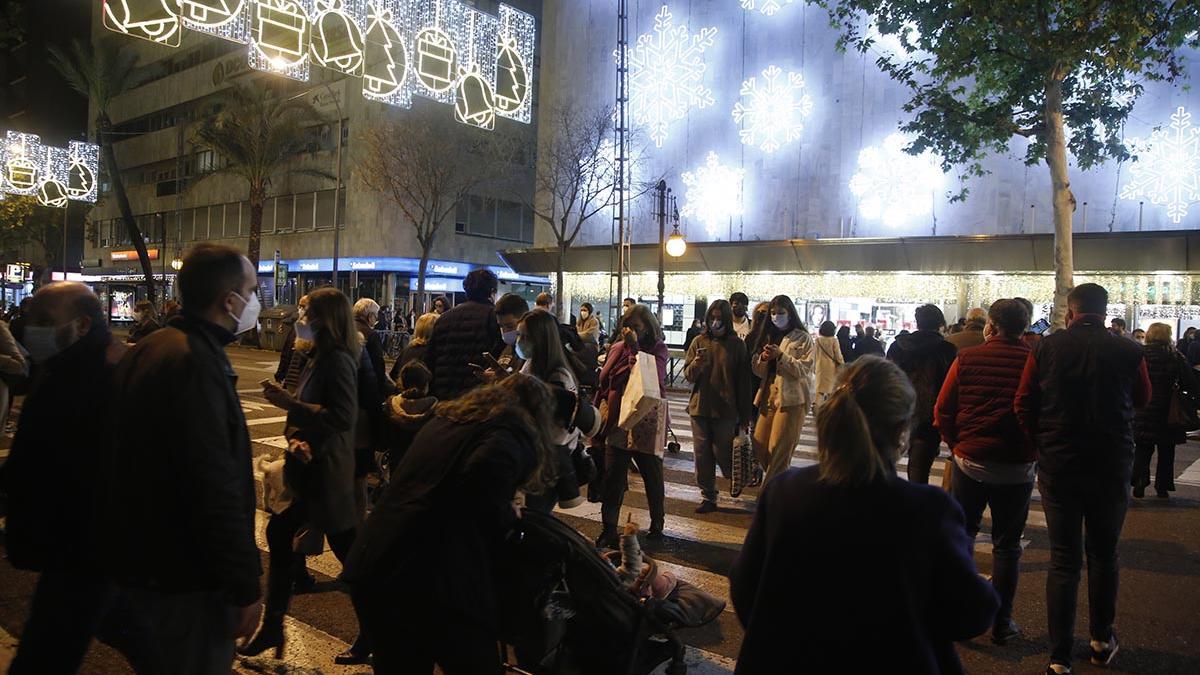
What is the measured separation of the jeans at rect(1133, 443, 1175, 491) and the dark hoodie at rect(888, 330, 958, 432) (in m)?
4.02

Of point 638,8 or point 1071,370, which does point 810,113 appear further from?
point 1071,370

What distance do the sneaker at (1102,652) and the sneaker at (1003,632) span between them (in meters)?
0.41

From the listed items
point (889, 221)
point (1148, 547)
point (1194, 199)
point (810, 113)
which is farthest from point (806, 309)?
point (1148, 547)

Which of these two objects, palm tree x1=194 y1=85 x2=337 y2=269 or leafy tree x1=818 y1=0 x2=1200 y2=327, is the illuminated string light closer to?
leafy tree x1=818 y1=0 x2=1200 y2=327

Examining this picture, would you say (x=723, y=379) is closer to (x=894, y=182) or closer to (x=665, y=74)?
(x=894, y=182)

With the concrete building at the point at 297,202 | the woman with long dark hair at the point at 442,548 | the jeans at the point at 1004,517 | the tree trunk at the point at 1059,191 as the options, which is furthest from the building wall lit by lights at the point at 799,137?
the woman with long dark hair at the point at 442,548

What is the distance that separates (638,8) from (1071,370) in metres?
28.9

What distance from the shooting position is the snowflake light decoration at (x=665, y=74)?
93.0 ft

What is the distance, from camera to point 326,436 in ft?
13.8

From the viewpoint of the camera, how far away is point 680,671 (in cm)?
371

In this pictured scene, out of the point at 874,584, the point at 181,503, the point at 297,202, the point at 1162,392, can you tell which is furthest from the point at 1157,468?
the point at 297,202

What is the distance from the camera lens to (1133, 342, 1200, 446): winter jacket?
8.60 m

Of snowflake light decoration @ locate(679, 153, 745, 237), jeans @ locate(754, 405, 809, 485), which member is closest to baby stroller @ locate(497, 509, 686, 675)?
jeans @ locate(754, 405, 809, 485)

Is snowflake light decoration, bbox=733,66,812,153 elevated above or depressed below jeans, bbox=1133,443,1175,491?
above
